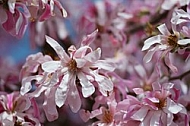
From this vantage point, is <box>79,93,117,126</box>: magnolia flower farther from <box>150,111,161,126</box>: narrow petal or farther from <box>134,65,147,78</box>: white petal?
<box>134,65,147,78</box>: white petal

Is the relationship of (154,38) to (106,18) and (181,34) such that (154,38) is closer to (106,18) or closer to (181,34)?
(181,34)

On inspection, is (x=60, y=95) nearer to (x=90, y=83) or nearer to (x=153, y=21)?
(x=90, y=83)

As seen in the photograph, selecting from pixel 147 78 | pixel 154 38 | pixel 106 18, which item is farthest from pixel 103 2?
pixel 154 38

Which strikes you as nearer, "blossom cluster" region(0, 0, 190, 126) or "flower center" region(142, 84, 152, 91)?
"blossom cluster" region(0, 0, 190, 126)

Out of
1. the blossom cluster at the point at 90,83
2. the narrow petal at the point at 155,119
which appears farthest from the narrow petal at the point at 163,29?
the narrow petal at the point at 155,119

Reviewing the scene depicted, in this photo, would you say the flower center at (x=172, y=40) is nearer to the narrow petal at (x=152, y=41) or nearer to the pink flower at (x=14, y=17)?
the narrow petal at (x=152, y=41)

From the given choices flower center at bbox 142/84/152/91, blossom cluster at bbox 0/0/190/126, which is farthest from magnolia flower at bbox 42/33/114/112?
flower center at bbox 142/84/152/91
